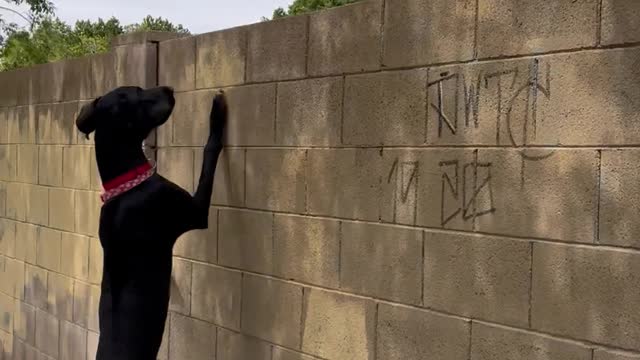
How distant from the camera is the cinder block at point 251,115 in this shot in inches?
178

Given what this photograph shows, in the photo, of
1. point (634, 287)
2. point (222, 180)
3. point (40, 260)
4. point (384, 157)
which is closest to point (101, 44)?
point (40, 260)

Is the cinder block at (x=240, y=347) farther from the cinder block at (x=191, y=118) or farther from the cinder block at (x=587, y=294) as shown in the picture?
the cinder block at (x=587, y=294)

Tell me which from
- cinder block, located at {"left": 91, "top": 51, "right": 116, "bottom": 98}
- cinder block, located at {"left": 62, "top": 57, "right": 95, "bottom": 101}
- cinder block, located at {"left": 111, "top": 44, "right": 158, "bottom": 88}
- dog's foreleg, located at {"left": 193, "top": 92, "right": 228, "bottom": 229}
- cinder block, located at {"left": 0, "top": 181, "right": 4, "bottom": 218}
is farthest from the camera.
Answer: cinder block, located at {"left": 0, "top": 181, "right": 4, "bottom": 218}

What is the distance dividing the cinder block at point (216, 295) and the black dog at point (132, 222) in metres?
0.44

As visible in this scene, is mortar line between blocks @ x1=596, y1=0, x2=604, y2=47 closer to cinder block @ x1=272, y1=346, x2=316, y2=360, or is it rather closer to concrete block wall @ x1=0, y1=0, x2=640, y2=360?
concrete block wall @ x1=0, y1=0, x2=640, y2=360

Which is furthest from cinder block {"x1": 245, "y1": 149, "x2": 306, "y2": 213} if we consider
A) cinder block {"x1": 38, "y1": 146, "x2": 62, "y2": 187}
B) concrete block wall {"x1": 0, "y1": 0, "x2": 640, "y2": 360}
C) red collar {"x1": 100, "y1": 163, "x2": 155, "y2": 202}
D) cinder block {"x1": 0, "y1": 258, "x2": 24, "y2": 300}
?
cinder block {"x1": 0, "y1": 258, "x2": 24, "y2": 300}

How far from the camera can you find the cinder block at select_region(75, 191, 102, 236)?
6.30 meters

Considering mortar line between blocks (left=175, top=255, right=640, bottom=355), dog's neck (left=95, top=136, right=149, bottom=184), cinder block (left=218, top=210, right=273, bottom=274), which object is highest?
dog's neck (left=95, top=136, right=149, bottom=184)

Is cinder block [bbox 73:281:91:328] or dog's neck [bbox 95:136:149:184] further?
cinder block [bbox 73:281:91:328]

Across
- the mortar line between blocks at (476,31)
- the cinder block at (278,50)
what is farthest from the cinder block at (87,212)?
the mortar line between blocks at (476,31)

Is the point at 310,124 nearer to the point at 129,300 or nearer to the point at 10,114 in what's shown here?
the point at 129,300

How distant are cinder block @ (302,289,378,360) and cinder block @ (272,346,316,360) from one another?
0.04m

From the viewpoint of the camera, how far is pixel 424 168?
3.55 metres

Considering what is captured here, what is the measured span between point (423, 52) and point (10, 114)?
224 inches
